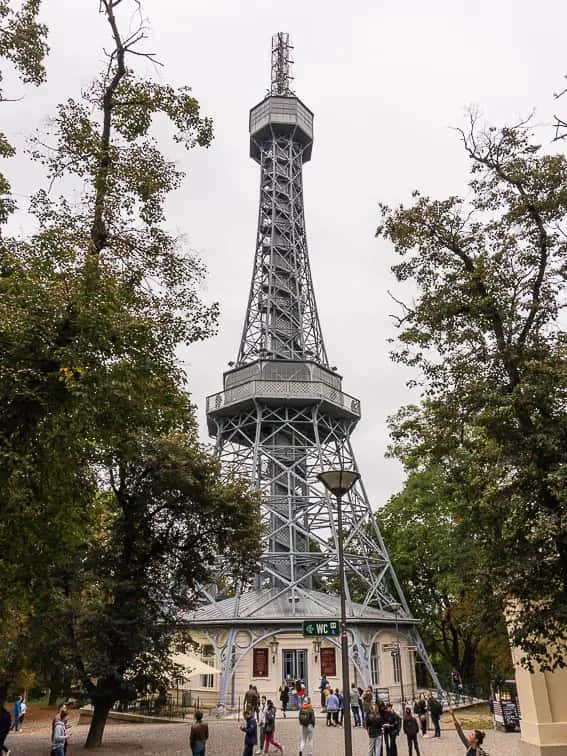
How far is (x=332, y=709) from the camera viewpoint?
22.0 meters

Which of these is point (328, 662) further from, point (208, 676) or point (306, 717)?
point (306, 717)

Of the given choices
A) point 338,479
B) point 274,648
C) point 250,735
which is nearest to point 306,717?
point 250,735

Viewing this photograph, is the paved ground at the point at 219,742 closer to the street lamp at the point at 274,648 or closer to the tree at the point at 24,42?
the street lamp at the point at 274,648

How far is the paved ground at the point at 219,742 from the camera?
16891 millimetres

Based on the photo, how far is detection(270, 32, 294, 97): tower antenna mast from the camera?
176ft

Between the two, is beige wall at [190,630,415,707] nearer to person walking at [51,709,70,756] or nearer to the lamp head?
person walking at [51,709,70,756]

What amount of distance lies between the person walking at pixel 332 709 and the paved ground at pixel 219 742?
1.42 ft

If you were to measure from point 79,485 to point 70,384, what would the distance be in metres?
3.61

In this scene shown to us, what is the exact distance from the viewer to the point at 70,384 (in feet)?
30.8

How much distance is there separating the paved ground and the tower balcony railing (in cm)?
1791

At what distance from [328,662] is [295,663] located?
4.98 ft

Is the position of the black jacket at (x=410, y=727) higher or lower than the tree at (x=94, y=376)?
lower

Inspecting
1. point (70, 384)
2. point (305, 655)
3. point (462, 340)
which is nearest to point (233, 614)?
point (305, 655)

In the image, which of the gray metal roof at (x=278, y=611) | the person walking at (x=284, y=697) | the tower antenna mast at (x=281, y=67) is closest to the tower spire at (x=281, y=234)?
the tower antenna mast at (x=281, y=67)
